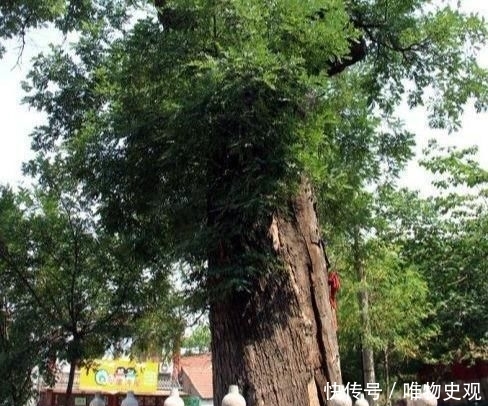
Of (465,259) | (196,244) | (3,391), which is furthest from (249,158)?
(465,259)

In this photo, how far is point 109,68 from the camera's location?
21.7 ft

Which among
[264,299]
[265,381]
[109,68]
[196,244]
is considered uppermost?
[109,68]

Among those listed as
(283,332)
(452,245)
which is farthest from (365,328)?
(283,332)

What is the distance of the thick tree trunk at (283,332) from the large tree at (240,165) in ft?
0.03

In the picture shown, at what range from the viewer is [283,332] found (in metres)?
5.08

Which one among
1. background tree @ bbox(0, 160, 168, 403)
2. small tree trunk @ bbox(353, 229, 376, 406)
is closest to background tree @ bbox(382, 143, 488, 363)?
small tree trunk @ bbox(353, 229, 376, 406)

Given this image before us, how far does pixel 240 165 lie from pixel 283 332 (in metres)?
1.33

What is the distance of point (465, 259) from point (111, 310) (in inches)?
294

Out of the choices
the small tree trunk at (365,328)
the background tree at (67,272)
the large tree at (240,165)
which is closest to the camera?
the large tree at (240,165)

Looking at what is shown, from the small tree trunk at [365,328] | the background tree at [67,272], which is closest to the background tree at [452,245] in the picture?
the small tree trunk at [365,328]

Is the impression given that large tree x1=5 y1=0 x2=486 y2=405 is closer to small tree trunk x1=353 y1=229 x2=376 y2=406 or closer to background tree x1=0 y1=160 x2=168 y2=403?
background tree x1=0 y1=160 x2=168 y2=403

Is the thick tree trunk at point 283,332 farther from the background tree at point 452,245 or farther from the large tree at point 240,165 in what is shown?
the background tree at point 452,245

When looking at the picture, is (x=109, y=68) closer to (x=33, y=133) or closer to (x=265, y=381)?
(x=33, y=133)

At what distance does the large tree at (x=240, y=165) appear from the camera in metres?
4.80
